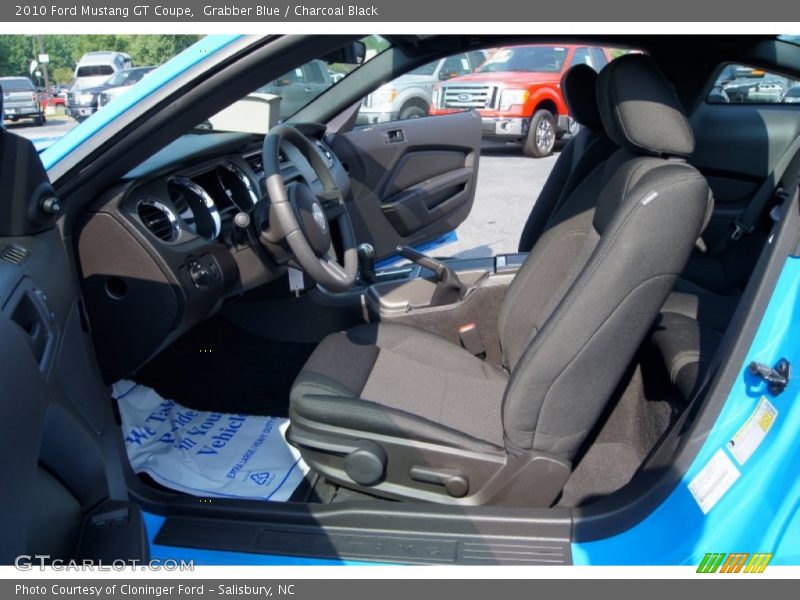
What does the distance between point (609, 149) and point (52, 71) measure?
172cm

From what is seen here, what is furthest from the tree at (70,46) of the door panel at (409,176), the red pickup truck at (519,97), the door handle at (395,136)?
the red pickup truck at (519,97)

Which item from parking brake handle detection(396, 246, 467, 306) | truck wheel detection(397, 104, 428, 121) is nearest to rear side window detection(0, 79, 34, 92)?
parking brake handle detection(396, 246, 467, 306)

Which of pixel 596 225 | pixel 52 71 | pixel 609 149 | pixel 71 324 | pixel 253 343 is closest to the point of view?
pixel 71 324

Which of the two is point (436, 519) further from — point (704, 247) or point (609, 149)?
point (704, 247)

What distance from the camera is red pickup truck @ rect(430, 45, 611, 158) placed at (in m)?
8.55

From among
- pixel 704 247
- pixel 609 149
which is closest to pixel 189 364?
pixel 609 149

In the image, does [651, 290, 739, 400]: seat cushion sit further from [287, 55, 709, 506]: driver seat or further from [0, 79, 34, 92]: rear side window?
[0, 79, 34, 92]: rear side window

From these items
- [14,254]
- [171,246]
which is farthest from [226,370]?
[14,254]

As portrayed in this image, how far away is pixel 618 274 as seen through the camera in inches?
55.5

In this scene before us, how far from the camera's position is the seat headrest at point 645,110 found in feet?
5.08

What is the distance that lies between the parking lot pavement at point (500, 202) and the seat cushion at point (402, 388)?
2.52 meters

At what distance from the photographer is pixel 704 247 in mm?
3025

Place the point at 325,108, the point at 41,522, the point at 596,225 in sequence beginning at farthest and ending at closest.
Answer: the point at 325,108, the point at 596,225, the point at 41,522

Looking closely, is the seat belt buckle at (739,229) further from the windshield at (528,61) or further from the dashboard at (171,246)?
the windshield at (528,61)
